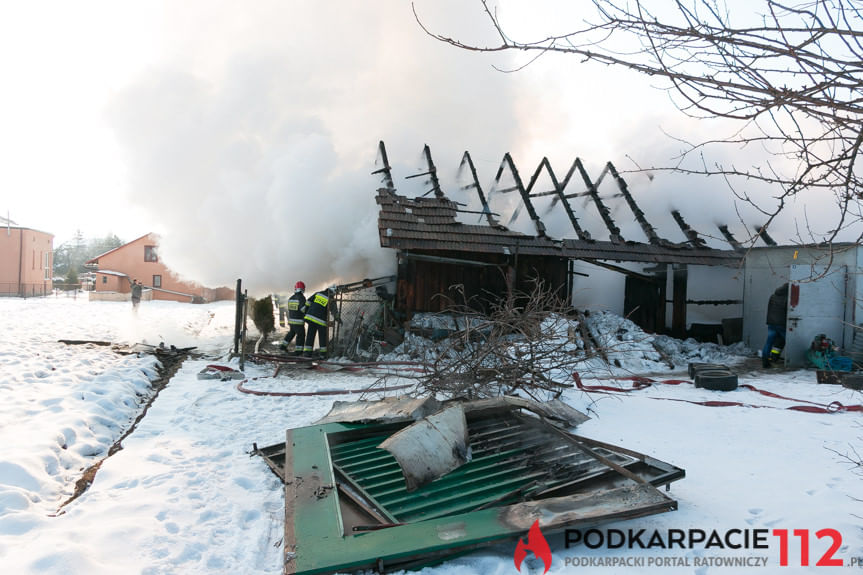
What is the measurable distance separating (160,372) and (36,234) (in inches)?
1363

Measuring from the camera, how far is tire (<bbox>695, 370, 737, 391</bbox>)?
778cm

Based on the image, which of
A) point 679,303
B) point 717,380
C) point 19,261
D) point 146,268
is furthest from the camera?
point 146,268

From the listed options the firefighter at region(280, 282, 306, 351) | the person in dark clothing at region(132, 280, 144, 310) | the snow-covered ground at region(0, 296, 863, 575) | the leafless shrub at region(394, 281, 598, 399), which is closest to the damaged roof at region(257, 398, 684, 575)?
the snow-covered ground at region(0, 296, 863, 575)

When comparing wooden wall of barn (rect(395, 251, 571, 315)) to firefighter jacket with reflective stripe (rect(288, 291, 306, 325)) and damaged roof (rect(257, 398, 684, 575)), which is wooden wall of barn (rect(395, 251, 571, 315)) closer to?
firefighter jacket with reflective stripe (rect(288, 291, 306, 325))

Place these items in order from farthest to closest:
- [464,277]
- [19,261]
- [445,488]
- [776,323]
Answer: [19,261]
[464,277]
[776,323]
[445,488]

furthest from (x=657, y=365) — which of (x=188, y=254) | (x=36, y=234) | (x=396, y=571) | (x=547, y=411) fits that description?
(x=36, y=234)

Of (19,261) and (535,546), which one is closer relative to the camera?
(535,546)

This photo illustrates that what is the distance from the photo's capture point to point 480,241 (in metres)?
12.1

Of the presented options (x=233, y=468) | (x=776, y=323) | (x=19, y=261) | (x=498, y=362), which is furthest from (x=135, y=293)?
(x=19, y=261)

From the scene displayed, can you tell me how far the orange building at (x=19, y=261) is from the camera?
107 feet

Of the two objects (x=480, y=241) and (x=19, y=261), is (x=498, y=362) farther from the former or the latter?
(x=19, y=261)

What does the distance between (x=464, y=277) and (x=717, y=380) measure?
6515mm

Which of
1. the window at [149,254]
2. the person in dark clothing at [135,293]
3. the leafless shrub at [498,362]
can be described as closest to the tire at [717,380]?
the leafless shrub at [498,362]

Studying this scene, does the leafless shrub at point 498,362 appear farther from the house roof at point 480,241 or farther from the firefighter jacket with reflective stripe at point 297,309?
the firefighter jacket with reflective stripe at point 297,309
